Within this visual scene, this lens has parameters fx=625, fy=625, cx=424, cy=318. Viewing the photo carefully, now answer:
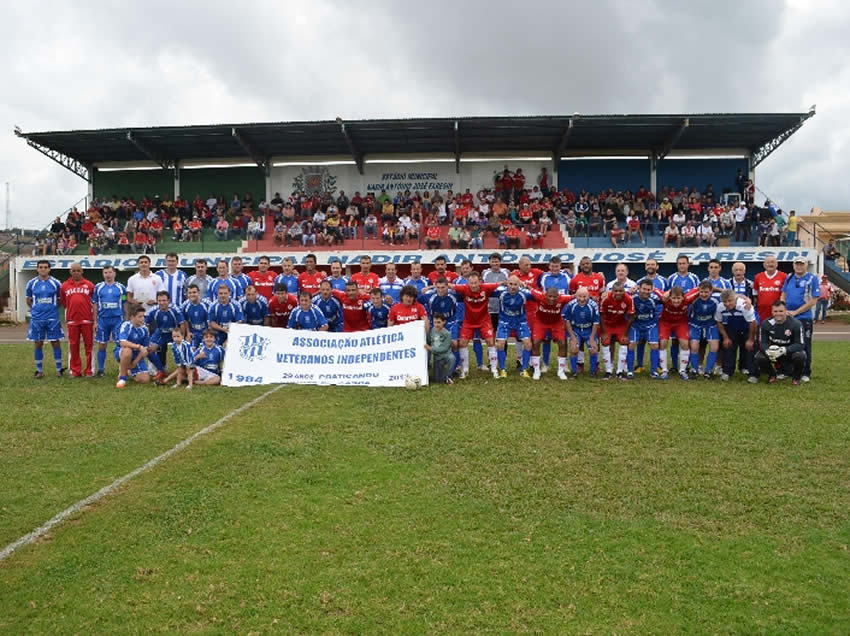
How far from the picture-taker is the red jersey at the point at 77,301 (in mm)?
11602

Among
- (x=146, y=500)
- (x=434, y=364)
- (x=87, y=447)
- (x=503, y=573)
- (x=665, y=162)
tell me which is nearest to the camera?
(x=503, y=573)

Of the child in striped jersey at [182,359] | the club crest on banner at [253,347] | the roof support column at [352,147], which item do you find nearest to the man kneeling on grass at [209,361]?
the child in striped jersey at [182,359]

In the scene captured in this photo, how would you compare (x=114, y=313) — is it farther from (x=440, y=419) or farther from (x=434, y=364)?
(x=440, y=419)

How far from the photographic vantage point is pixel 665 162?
31.0 metres

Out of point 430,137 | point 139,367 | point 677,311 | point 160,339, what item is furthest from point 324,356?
point 430,137

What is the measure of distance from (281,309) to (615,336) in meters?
6.01

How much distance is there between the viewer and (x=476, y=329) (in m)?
11.1

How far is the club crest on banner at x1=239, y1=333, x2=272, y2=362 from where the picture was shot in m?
10.6

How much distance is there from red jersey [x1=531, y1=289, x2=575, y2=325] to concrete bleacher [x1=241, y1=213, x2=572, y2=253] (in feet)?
50.7

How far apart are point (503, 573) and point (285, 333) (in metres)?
7.56

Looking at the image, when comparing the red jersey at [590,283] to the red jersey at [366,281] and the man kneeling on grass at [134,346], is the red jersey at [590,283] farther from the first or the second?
the man kneeling on grass at [134,346]

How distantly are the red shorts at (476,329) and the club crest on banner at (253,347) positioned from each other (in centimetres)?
336

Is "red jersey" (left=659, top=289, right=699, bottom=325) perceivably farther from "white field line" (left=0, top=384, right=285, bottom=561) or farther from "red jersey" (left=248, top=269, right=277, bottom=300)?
"red jersey" (left=248, top=269, right=277, bottom=300)

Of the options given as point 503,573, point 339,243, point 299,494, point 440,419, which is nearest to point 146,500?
point 299,494
